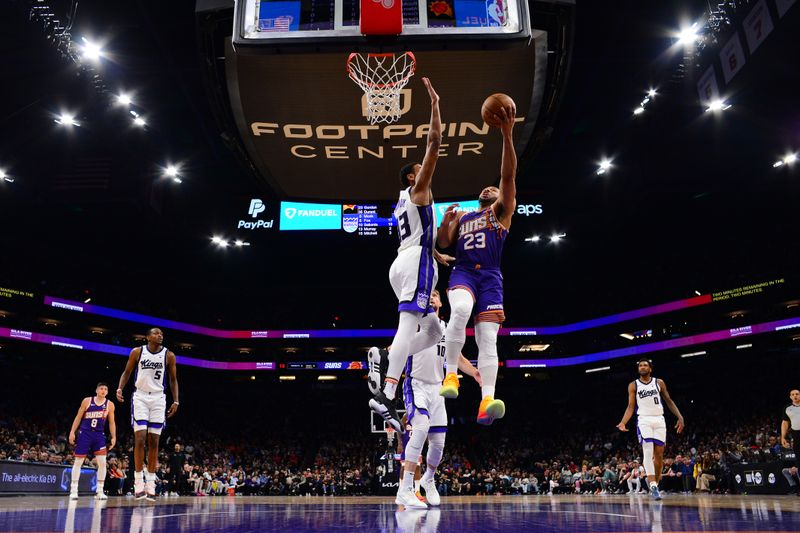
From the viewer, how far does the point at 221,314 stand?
40.7 metres

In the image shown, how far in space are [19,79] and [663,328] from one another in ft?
108

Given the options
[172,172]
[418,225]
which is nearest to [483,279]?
[418,225]

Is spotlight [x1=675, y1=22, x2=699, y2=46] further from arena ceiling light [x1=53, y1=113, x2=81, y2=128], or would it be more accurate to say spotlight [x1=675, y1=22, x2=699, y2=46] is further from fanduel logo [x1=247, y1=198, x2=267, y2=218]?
fanduel logo [x1=247, y1=198, x2=267, y2=218]

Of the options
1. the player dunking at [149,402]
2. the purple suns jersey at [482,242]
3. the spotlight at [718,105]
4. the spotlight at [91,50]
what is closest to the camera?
the purple suns jersey at [482,242]

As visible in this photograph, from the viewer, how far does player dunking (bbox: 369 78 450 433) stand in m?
5.24

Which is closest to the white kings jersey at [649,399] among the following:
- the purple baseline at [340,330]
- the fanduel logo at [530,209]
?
the fanduel logo at [530,209]

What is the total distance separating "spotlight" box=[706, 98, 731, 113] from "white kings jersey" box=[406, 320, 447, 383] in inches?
628

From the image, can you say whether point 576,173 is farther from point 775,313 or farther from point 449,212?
point 449,212

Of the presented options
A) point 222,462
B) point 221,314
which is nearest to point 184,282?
point 221,314

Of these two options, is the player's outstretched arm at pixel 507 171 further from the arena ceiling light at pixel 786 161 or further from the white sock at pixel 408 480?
the arena ceiling light at pixel 786 161

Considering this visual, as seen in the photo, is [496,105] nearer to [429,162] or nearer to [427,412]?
[429,162]

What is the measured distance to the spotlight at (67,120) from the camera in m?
20.3

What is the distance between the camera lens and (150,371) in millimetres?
9141

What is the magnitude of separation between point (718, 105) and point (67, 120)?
21.3 metres
